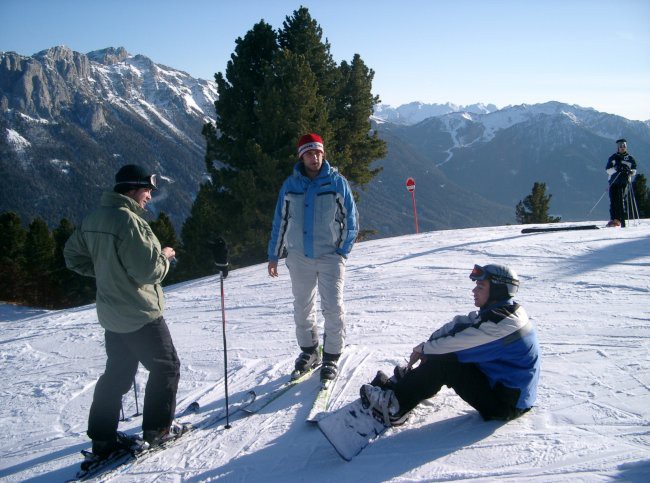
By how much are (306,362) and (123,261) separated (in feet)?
6.95

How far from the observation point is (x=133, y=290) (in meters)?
2.94

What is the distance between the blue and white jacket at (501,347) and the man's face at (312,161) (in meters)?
1.88

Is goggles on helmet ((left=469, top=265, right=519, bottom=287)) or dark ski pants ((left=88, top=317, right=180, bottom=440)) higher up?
goggles on helmet ((left=469, top=265, right=519, bottom=287))

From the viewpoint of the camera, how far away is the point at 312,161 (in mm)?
3928

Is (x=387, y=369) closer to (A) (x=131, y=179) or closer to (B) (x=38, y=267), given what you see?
(A) (x=131, y=179)

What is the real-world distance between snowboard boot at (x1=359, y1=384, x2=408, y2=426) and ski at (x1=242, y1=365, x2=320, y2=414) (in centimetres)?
113

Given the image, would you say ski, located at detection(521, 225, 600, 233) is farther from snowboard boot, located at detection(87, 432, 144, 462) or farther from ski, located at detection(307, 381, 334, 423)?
snowboard boot, located at detection(87, 432, 144, 462)

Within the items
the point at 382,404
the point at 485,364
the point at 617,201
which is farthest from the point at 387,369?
the point at 617,201

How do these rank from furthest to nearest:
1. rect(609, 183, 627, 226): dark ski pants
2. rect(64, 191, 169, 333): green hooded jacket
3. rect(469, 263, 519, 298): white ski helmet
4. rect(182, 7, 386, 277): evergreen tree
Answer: rect(182, 7, 386, 277): evergreen tree < rect(609, 183, 627, 226): dark ski pants < rect(469, 263, 519, 298): white ski helmet < rect(64, 191, 169, 333): green hooded jacket

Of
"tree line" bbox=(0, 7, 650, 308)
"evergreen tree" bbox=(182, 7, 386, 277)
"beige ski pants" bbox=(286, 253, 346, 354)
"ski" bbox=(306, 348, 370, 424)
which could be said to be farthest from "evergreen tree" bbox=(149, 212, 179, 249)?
"beige ski pants" bbox=(286, 253, 346, 354)

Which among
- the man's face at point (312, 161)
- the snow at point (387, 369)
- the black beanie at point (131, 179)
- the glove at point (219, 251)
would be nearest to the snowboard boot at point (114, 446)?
the snow at point (387, 369)

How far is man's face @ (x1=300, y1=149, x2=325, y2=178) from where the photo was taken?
3.91 meters

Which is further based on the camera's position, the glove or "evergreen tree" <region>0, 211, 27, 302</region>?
"evergreen tree" <region>0, 211, 27, 302</region>

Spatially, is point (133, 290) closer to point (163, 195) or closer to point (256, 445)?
point (256, 445)
